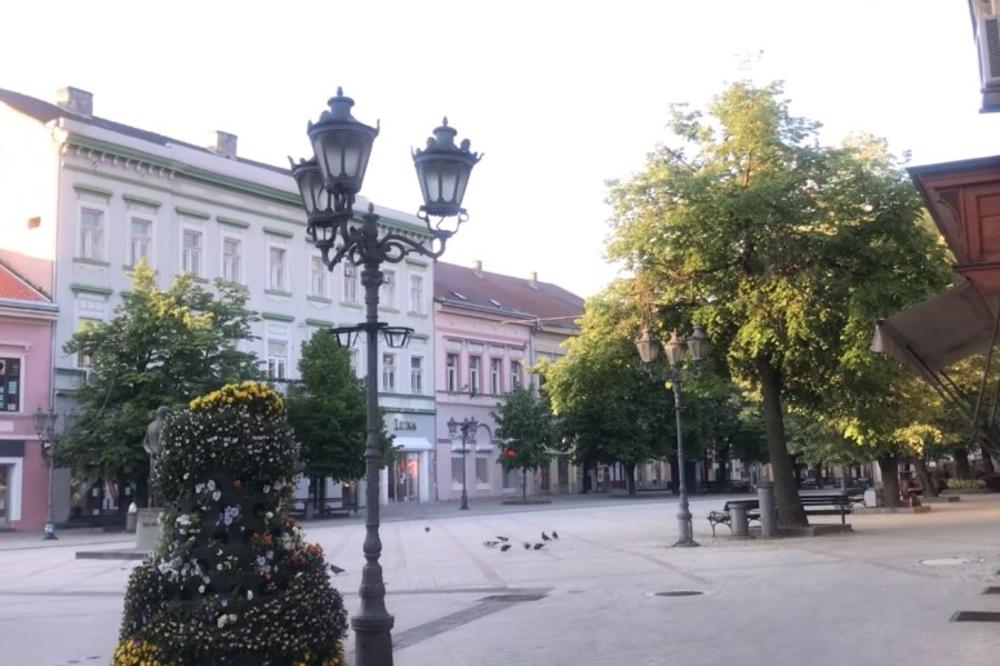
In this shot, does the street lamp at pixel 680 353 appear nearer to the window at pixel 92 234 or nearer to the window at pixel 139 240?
the window at pixel 92 234

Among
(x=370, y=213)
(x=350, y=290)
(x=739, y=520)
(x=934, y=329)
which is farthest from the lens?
(x=350, y=290)

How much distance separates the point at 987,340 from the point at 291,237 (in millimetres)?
41469

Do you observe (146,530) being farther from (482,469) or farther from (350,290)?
(482,469)

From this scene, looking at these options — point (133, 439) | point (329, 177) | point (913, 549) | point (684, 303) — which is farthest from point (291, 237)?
point (329, 177)

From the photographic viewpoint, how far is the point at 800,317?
810 inches

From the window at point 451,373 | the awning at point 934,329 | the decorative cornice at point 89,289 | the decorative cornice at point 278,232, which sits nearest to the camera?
the awning at point 934,329

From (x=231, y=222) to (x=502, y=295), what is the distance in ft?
80.2

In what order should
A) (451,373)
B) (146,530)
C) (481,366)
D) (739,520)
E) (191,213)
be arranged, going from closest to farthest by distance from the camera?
(739,520) → (146,530) → (191,213) → (451,373) → (481,366)

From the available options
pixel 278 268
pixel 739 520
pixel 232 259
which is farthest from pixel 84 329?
pixel 739 520

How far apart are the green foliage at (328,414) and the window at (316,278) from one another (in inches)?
294

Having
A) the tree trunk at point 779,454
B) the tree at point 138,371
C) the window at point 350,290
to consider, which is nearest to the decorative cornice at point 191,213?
the tree at point 138,371

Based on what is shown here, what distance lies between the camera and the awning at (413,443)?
53.4 m

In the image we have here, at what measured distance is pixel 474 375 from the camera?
60500mm

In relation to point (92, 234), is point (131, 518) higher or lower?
lower
